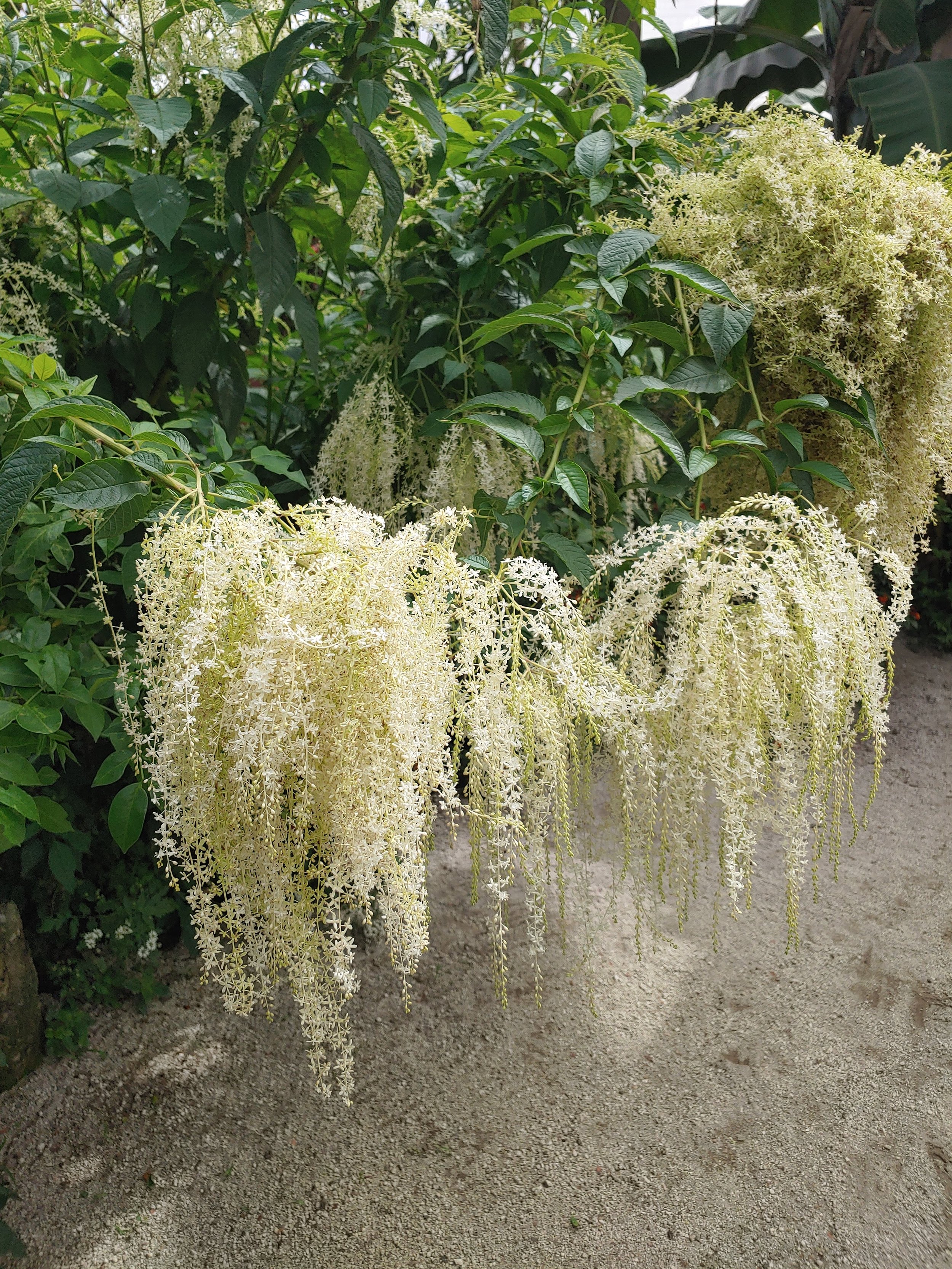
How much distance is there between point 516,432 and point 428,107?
1.37 ft

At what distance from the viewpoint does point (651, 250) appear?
1.27m

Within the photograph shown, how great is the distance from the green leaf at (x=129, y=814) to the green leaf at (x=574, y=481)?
616 mm

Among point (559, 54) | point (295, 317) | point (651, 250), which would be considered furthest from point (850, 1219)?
point (559, 54)

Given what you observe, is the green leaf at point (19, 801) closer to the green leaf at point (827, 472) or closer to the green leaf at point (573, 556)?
the green leaf at point (573, 556)

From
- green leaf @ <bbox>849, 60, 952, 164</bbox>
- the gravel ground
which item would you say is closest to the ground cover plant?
the gravel ground

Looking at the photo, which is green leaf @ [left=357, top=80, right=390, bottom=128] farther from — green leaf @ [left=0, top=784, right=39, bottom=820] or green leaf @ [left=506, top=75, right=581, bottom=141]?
green leaf @ [left=0, top=784, right=39, bottom=820]

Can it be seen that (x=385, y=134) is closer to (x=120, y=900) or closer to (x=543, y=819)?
(x=543, y=819)

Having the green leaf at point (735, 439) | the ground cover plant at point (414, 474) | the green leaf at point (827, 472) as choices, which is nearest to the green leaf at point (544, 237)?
the ground cover plant at point (414, 474)

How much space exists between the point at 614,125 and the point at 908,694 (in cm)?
272

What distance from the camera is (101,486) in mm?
790

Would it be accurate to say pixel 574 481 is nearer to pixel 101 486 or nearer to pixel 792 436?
pixel 792 436

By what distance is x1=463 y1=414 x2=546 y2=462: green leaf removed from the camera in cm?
100

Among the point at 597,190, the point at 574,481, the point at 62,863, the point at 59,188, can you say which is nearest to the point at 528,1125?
the point at 62,863

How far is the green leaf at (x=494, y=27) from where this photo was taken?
980 mm
